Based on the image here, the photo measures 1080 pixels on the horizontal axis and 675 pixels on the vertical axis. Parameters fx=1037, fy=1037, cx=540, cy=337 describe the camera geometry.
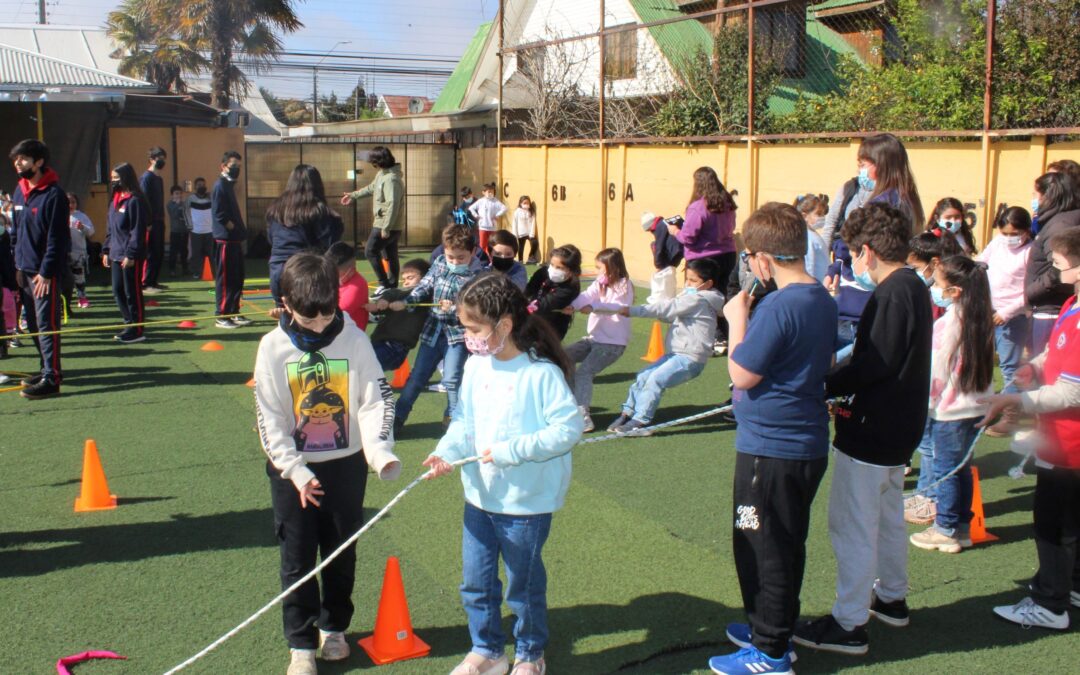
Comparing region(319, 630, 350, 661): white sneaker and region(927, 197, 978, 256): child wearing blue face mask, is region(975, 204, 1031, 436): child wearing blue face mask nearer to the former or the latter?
region(927, 197, 978, 256): child wearing blue face mask

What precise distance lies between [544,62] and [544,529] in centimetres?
1851

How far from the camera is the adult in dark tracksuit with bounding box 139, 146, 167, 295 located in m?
13.6

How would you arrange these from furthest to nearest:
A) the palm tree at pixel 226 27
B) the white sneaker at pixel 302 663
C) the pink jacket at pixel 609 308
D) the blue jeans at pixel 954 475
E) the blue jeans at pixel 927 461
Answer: the palm tree at pixel 226 27
the pink jacket at pixel 609 308
the blue jeans at pixel 927 461
the blue jeans at pixel 954 475
the white sneaker at pixel 302 663

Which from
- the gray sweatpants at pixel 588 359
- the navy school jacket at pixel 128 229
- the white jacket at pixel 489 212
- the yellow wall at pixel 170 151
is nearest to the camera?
the gray sweatpants at pixel 588 359


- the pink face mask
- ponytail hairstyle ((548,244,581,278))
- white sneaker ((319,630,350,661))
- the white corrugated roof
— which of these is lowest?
white sneaker ((319,630,350,661))

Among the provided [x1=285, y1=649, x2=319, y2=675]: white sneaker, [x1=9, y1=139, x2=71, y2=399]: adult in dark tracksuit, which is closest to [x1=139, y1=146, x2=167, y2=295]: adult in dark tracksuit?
[x1=9, y1=139, x2=71, y2=399]: adult in dark tracksuit

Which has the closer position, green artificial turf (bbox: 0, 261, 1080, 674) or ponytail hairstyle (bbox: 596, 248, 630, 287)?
green artificial turf (bbox: 0, 261, 1080, 674)

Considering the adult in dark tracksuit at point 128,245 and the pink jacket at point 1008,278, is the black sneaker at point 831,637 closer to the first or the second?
the pink jacket at point 1008,278

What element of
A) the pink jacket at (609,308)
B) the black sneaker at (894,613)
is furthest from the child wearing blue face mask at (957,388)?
the pink jacket at (609,308)

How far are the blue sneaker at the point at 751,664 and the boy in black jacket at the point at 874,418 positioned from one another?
351 millimetres

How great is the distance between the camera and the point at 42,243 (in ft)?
28.6

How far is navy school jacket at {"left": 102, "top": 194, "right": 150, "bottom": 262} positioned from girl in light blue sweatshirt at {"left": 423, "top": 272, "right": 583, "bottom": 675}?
8552 millimetres

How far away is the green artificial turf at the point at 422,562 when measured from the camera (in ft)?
14.2

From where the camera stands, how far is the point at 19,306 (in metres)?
11.6
